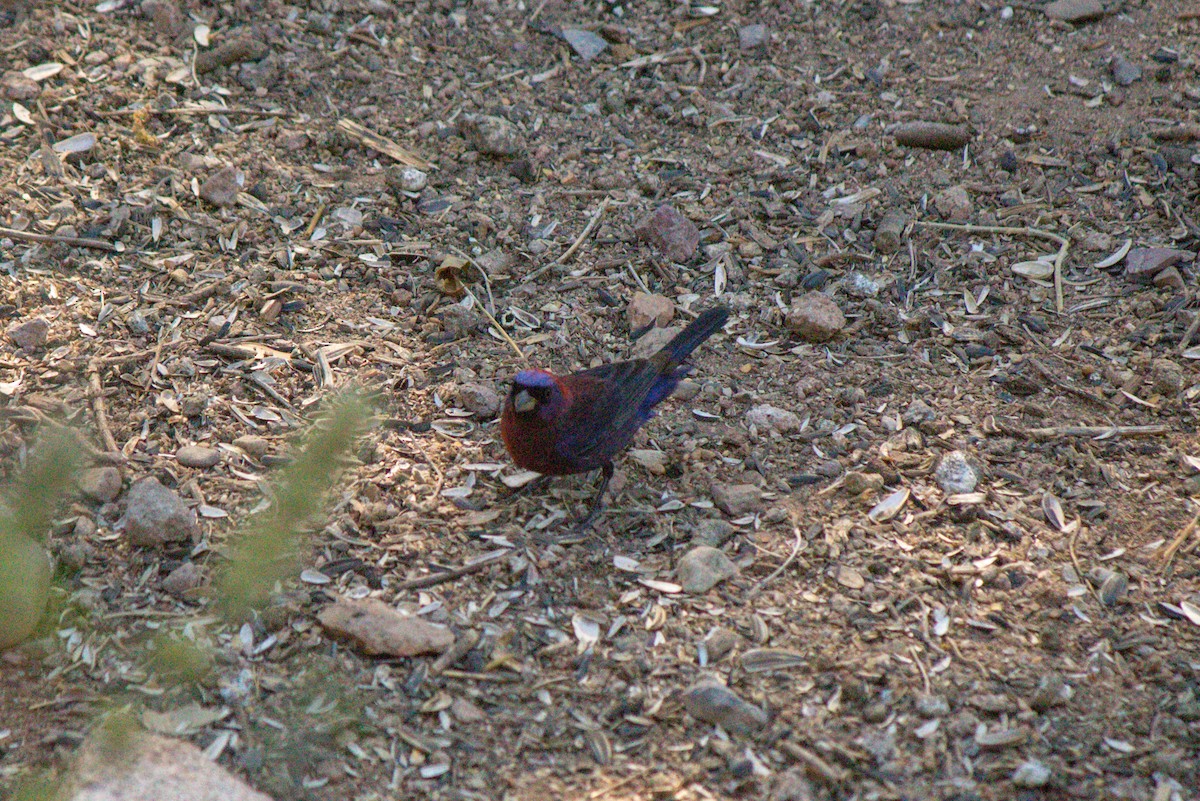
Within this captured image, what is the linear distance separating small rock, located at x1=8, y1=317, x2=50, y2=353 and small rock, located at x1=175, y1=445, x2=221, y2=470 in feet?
2.49

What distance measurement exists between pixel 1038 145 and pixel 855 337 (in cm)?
154

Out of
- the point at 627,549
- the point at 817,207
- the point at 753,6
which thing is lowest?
the point at 627,549

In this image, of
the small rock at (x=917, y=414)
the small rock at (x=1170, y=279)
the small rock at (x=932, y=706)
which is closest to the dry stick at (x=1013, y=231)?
the small rock at (x=1170, y=279)

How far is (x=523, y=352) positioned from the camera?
411 centimetres

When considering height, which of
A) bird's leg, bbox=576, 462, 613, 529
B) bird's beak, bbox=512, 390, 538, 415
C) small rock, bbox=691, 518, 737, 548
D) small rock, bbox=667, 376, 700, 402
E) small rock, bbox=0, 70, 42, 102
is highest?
small rock, bbox=0, 70, 42, 102

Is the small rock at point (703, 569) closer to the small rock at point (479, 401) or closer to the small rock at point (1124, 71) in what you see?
the small rock at point (479, 401)

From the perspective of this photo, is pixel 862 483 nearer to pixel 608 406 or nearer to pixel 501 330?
pixel 608 406

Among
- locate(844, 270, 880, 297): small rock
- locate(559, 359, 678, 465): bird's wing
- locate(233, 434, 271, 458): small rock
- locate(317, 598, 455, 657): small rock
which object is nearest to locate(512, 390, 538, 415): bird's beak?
locate(559, 359, 678, 465): bird's wing

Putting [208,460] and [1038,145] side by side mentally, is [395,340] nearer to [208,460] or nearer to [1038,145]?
A: [208,460]

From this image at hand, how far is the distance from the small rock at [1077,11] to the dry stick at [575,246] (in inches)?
106

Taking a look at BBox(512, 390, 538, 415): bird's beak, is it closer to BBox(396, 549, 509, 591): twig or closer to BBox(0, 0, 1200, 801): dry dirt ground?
BBox(0, 0, 1200, 801): dry dirt ground

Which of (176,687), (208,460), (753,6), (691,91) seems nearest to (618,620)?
(176,687)

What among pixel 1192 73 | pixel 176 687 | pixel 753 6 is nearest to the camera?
pixel 176 687

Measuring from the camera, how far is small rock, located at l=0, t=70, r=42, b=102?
4.68 m
